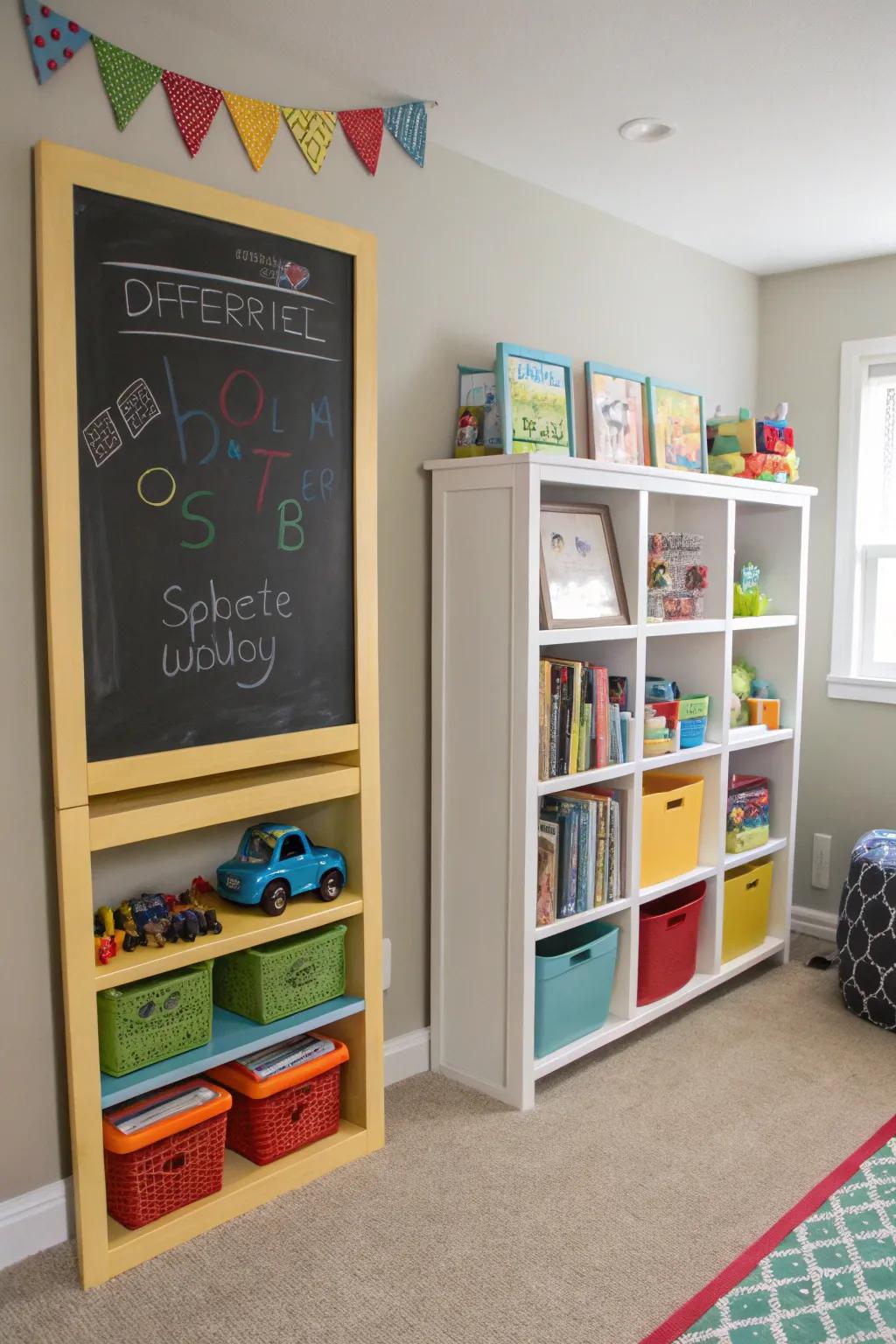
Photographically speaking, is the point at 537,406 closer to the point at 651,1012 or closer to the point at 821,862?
the point at 651,1012

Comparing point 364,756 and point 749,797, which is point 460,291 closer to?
point 364,756

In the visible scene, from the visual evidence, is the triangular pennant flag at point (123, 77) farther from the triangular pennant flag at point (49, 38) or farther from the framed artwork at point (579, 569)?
the framed artwork at point (579, 569)

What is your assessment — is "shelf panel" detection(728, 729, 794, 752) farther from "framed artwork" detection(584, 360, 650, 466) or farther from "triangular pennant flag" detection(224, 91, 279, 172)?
"triangular pennant flag" detection(224, 91, 279, 172)

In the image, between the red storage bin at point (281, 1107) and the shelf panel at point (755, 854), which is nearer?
the red storage bin at point (281, 1107)

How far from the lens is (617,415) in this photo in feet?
9.90

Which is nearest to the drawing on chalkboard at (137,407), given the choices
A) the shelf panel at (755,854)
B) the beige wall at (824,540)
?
the shelf panel at (755,854)

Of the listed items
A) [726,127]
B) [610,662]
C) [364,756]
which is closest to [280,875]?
[364,756]

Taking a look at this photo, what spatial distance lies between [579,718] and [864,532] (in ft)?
5.69

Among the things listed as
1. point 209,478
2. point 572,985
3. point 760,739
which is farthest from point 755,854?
point 209,478

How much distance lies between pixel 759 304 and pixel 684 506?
1162 mm

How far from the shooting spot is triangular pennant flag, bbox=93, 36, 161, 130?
2039 millimetres

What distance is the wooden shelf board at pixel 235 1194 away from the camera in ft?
6.86

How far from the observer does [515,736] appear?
8.58 ft

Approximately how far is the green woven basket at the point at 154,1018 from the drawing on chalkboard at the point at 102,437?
3.29 ft
